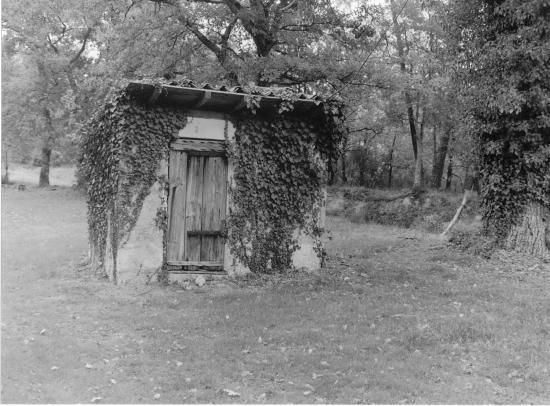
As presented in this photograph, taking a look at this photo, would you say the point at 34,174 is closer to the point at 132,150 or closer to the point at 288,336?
the point at 132,150

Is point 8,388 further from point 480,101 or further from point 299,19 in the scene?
point 299,19

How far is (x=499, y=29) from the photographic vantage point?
12.3 metres

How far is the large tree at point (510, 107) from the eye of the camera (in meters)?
11.4

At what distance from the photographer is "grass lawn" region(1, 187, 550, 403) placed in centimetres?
520

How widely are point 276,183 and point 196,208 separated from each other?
5.15 ft

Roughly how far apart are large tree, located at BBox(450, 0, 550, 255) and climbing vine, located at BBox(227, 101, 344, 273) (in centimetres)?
395

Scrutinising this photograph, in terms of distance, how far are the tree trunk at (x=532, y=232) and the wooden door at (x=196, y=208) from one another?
21.9 feet

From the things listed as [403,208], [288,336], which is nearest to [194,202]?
[288,336]

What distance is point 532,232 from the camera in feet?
39.7

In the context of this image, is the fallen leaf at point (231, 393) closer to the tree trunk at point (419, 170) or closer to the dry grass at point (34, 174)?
the tree trunk at point (419, 170)

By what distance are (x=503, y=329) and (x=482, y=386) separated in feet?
6.33

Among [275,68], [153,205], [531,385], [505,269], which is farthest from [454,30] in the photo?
[531,385]

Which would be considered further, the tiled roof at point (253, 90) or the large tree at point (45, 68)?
the large tree at point (45, 68)

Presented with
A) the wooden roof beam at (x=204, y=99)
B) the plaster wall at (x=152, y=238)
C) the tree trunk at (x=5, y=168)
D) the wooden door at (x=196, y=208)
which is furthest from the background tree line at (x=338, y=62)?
the tree trunk at (x=5, y=168)
